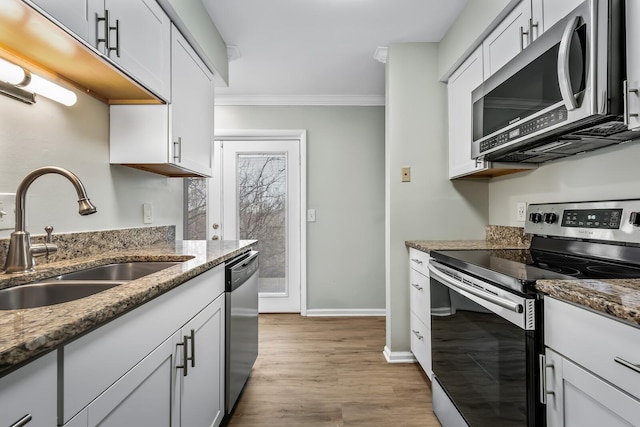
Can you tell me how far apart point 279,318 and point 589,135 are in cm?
296

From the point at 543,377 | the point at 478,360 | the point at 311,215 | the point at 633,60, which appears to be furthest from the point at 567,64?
the point at 311,215

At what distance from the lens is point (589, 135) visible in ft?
4.43

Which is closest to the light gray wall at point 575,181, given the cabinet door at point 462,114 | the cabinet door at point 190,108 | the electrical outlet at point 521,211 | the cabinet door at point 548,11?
the electrical outlet at point 521,211

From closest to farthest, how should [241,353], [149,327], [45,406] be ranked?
1. [45,406]
2. [149,327]
3. [241,353]

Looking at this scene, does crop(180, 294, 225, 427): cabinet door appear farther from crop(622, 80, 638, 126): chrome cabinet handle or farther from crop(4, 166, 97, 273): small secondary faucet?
crop(622, 80, 638, 126): chrome cabinet handle

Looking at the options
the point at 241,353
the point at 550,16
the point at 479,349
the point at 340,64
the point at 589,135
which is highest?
the point at 340,64

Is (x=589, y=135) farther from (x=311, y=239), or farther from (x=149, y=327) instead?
(x=311, y=239)

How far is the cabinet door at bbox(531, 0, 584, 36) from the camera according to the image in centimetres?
132

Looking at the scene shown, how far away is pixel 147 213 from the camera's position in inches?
81.7

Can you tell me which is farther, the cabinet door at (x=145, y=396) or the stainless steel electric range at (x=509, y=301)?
the stainless steel electric range at (x=509, y=301)

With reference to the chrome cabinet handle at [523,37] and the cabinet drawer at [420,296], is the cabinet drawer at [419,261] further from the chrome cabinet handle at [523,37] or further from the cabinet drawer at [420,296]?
the chrome cabinet handle at [523,37]

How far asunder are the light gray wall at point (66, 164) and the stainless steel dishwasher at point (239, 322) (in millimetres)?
670

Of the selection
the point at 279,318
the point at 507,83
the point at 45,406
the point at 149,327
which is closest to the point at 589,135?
the point at 507,83

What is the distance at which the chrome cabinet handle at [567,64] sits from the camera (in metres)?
1.16
